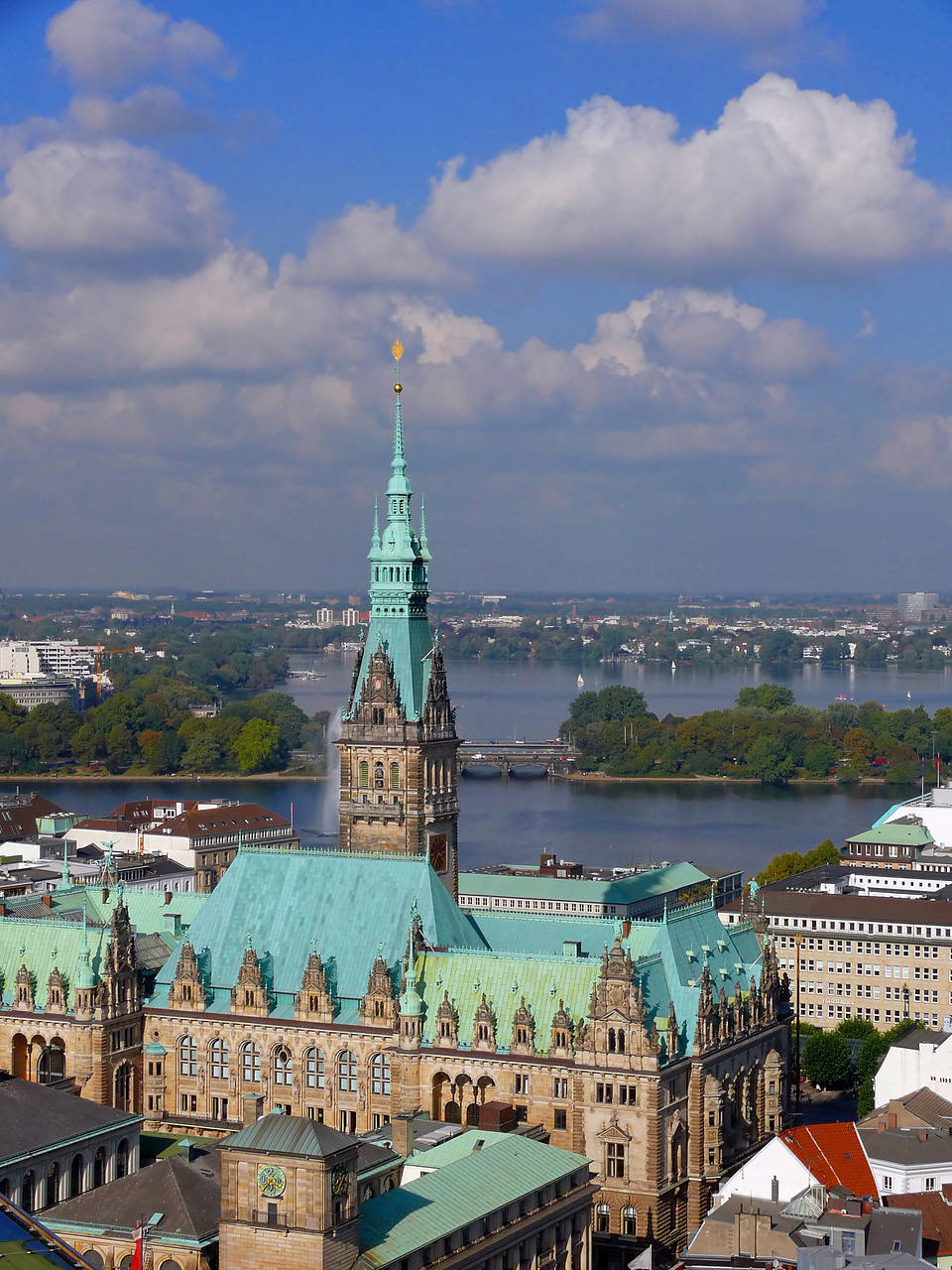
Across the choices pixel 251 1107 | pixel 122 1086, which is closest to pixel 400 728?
pixel 122 1086

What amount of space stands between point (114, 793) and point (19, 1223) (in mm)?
177030

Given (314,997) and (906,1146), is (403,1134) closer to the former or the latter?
(314,997)

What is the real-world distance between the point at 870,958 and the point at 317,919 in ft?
135

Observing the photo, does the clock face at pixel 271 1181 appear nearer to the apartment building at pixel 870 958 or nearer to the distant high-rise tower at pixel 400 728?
the distant high-rise tower at pixel 400 728

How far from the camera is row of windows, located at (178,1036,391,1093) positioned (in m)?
58.3

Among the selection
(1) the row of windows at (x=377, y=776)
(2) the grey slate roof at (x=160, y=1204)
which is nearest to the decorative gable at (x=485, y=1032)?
(2) the grey slate roof at (x=160, y=1204)

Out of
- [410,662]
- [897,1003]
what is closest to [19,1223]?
[410,662]

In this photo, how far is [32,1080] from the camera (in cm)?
6072

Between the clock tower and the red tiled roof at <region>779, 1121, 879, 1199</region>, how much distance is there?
1558 cm

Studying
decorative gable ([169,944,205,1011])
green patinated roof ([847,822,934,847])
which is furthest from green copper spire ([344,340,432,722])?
green patinated roof ([847,822,934,847])

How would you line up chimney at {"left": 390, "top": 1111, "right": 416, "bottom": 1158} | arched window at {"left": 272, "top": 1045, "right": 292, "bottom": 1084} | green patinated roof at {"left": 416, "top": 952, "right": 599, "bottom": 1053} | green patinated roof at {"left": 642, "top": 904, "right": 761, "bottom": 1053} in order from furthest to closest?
1. arched window at {"left": 272, "top": 1045, "right": 292, "bottom": 1084}
2. green patinated roof at {"left": 642, "top": 904, "right": 761, "bottom": 1053}
3. green patinated roof at {"left": 416, "top": 952, "right": 599, "bottom": 1053}
4. chimney at {"left": 390, "top": 1111, "right": 416, "bottom": 1158}

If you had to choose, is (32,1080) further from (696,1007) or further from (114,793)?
(114,793)

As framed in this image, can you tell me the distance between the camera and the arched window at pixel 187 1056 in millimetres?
60781

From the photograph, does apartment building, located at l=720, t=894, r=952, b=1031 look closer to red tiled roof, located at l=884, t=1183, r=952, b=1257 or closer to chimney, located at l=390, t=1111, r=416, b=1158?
chimney, located at l=390, t=1111, r=416, b=1158
